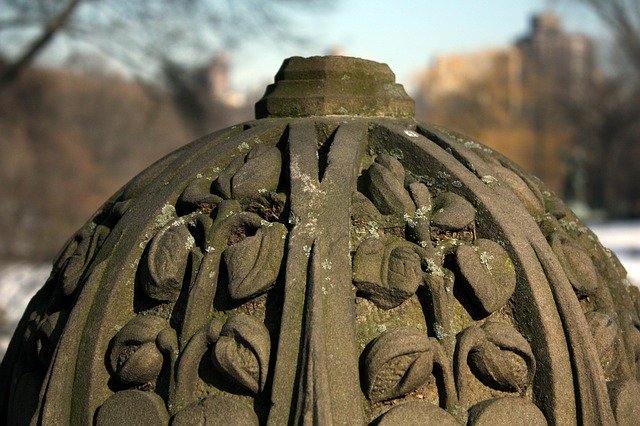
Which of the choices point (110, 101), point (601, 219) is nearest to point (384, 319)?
point (110, 101)

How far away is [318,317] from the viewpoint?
2.09 metres

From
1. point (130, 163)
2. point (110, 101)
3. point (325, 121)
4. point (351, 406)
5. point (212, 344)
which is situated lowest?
point (351, 406)

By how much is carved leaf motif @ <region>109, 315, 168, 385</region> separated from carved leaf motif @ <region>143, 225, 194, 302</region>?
71 mm

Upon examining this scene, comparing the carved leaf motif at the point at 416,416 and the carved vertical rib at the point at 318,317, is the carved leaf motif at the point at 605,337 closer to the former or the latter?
the carved leaf motif at the point at 416,416

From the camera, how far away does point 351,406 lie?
6.73ft

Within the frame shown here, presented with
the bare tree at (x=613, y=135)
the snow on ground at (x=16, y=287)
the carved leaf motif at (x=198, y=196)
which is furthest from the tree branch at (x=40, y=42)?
the bare tree at (x=613, y=135)

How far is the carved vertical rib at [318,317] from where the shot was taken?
2037 millimetres

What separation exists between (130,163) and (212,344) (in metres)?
24.2

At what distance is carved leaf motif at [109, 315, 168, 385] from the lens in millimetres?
2213

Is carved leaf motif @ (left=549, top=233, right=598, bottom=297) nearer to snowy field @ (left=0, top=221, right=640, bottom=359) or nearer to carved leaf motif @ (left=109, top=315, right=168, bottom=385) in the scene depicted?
carved leaf motif @ (left=109, top=315, right=168, bottom=385)

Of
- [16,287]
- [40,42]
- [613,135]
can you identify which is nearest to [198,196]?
[40,42]

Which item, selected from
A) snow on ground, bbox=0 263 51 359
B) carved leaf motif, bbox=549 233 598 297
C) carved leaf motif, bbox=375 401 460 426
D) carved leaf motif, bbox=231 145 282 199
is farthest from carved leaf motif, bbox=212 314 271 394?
snow on ground, bbox=0 263 51 359

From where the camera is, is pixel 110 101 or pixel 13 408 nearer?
pixel 13 408

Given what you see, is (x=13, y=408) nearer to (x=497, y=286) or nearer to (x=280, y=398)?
(x=280, y=398)
